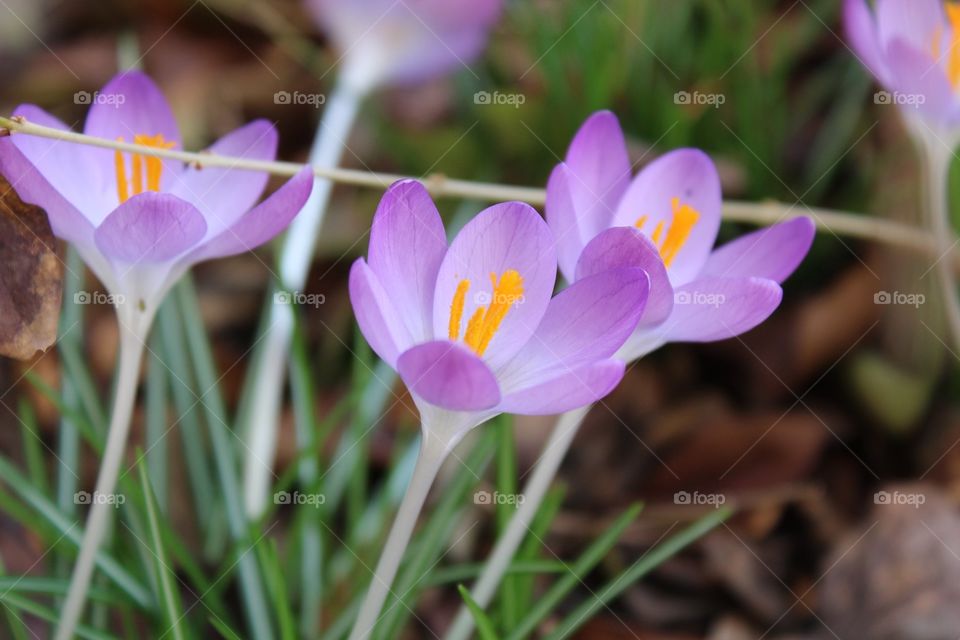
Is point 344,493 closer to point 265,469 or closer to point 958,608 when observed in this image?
point 265,469

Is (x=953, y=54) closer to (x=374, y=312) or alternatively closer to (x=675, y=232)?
(x=675, y=232)

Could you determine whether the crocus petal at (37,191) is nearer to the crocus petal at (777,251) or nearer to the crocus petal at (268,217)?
the crocus petal at (268,217)

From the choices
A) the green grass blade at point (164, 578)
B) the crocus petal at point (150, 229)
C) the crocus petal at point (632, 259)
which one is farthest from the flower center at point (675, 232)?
the green grass blade at point (164, 578)

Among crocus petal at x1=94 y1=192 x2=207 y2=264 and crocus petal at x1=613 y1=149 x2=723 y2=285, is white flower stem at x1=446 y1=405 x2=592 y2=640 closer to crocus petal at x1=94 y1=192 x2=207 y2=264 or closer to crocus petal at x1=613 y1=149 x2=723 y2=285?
crocus petal at x1=613 y1=149 x2=723 y2=285

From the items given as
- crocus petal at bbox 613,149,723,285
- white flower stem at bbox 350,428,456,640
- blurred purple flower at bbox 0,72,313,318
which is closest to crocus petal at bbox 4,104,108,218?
blurred purple flower at bbox 0,72,313,318

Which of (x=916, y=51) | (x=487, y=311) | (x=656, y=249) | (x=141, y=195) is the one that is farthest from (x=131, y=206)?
(x=916, y=51)
